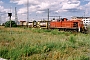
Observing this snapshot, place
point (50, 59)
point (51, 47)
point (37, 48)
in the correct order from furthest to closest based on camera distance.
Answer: point (51, 47)
point (37, 48)
point (50, 59)

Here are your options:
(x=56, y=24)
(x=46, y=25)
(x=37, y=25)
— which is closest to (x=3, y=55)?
(x=56, y=24)

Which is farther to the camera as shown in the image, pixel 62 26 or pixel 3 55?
pixel 62 26

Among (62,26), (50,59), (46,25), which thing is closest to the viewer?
(50,59)

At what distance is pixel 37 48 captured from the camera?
419 inches

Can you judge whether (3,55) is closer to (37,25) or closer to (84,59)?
(84,59)

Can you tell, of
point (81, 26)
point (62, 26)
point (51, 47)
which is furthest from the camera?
point (62, 26)

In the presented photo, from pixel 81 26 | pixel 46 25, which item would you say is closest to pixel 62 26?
pixel 81 26

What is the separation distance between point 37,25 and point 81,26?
17.9 m

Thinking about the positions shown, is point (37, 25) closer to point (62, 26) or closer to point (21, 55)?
point (62, 26)

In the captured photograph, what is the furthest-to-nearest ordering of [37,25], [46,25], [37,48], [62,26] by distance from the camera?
[37,25] → [46,25] → [62,26] → [37,48]

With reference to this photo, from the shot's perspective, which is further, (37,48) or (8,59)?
(37,48)

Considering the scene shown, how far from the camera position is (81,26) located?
3622 centimetres

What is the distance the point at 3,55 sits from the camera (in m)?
10.1

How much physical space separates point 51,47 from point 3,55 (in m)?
2.82
